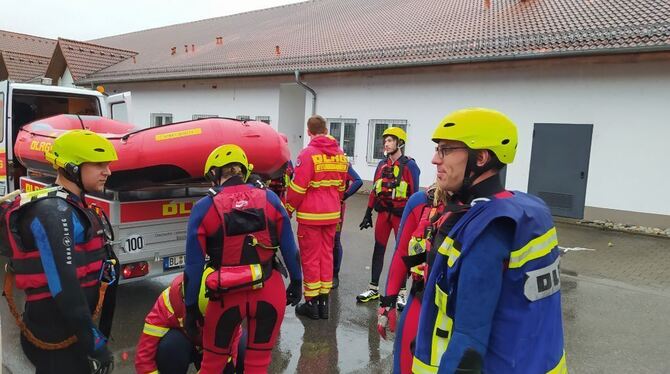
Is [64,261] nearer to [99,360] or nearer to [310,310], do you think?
[99,360]

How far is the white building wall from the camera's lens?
31.7 ft

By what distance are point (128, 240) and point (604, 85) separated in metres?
9.84

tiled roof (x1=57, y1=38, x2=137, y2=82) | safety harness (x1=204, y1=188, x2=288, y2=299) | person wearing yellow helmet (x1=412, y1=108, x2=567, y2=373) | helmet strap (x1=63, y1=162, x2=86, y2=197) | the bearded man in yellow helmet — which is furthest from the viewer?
tiled roof (x1=57, y1=38, x2=137, y2=82)

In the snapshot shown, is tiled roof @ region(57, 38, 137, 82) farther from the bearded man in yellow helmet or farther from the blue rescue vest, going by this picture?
the blue rescue vest

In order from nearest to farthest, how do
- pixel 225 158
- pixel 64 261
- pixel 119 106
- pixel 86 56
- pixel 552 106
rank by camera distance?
pixel 64 261 → pixel 225 158 → pixel 119 106 → pixel 552 106 → pixel 86 56

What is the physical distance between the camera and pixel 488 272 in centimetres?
151

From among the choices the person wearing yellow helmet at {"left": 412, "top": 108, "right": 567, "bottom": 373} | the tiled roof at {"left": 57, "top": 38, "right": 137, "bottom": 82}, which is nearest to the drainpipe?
the person wearing yellow helmet at {"left": 412, "top": 108, "right": 567, "bottom": 373}

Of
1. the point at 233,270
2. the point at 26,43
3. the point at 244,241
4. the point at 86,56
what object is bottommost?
the point at 233,270

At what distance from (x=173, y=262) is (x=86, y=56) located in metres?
24.5

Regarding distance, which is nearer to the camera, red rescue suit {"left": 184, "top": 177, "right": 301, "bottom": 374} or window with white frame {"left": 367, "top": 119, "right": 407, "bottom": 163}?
red rescue suit {"left": 184, "top": 177, "right": 301, "bottom": 374}

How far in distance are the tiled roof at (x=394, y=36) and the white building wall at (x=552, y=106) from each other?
47 centimetres

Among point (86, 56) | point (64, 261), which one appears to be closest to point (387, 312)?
point (64, 261)

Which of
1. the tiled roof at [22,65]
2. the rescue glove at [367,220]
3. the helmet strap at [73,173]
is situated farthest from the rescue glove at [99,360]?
the tiled roof at [22,65]

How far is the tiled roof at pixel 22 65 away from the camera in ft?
75.5
